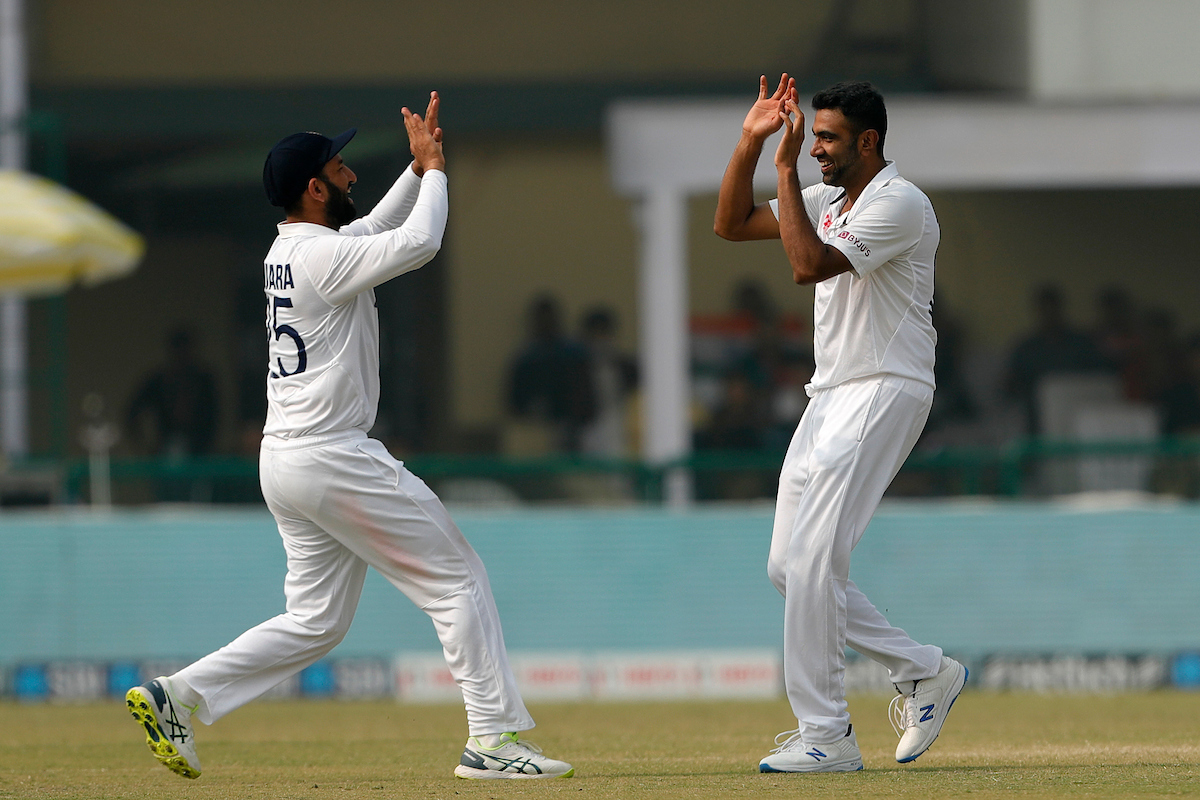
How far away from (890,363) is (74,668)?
6.14 m

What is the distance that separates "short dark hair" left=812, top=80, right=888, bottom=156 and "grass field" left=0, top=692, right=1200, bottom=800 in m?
2.03

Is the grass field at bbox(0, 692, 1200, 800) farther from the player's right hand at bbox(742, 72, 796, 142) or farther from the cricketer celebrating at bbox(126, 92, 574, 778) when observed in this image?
the player's right hand at bbox(742, 72, 796, 142)

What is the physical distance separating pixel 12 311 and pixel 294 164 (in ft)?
28.8

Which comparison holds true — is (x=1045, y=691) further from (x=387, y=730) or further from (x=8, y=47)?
(x=8, y=47)

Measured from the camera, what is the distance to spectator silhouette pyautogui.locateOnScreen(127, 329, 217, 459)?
1302 cm

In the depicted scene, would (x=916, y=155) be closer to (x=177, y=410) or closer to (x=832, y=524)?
(x=177, y=410)

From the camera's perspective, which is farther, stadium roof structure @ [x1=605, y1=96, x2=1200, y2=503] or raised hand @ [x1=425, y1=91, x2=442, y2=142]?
stadium roof structure @ [x1=605, y1=96, x2=1200, y2=503]

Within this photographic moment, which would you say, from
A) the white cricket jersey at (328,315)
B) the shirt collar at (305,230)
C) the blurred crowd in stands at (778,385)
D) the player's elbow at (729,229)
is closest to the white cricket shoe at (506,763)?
the white cricket jersey at (328,315)

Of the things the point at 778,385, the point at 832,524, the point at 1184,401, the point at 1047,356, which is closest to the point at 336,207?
the point at 832,524

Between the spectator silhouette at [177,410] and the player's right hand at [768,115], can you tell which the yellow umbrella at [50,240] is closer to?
the spectator silhouette at [177,410]

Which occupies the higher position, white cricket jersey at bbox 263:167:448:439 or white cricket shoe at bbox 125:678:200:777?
white cricket jersey at bbox 263:167:448:439

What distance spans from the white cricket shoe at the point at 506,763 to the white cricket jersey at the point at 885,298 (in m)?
1.48

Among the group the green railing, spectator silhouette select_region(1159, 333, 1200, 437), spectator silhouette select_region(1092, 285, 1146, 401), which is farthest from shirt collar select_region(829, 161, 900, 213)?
spectator silhouette select_region(1092, 285, 1146, 401)

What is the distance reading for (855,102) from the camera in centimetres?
537
